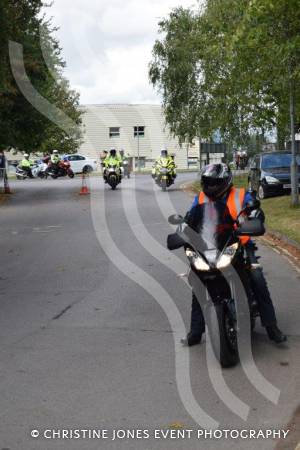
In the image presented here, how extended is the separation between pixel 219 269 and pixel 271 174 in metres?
21.2

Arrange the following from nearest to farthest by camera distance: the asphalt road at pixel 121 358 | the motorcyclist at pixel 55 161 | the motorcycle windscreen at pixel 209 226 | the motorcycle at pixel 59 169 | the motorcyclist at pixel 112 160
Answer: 1. the asphalt road at pixel 121 358
2. the motorcycle windscreen at pixel 209 226
3. the motorcyclist at pixel 112 160
4. the motorcyclist at pixel 55 161
5. the motorcycle at pixel 59 169

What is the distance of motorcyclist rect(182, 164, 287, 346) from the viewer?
7238mm

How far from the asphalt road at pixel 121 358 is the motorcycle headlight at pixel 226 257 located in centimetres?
86

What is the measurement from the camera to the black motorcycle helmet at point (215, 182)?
23.7 feet

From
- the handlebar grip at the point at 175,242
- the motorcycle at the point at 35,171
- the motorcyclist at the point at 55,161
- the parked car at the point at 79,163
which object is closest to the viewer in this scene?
the handlebar grip at the point at 175,242

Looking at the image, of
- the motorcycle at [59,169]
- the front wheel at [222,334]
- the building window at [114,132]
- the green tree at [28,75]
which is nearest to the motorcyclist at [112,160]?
the green tree at [28,75]

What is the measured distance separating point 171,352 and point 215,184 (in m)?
1.57

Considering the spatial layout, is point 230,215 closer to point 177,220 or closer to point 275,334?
point 177,220

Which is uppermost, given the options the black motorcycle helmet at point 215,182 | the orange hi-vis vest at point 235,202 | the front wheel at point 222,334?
the black motorcycle helmet at point 215,182

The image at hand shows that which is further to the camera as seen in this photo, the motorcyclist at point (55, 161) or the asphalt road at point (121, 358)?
the motorcyclist at point (55, 161)

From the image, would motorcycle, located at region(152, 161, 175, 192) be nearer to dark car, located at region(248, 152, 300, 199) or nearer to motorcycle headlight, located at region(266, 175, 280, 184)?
dark car, located at region(248, 152, 300, 199)

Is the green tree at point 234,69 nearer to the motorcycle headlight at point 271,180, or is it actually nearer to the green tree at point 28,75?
the motorcycle headlight at point 271,180

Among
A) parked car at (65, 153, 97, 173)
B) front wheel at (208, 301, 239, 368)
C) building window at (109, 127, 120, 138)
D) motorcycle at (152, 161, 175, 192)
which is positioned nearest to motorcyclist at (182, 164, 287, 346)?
front wheel at (208, 301, 239, 368)

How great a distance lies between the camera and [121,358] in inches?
286
